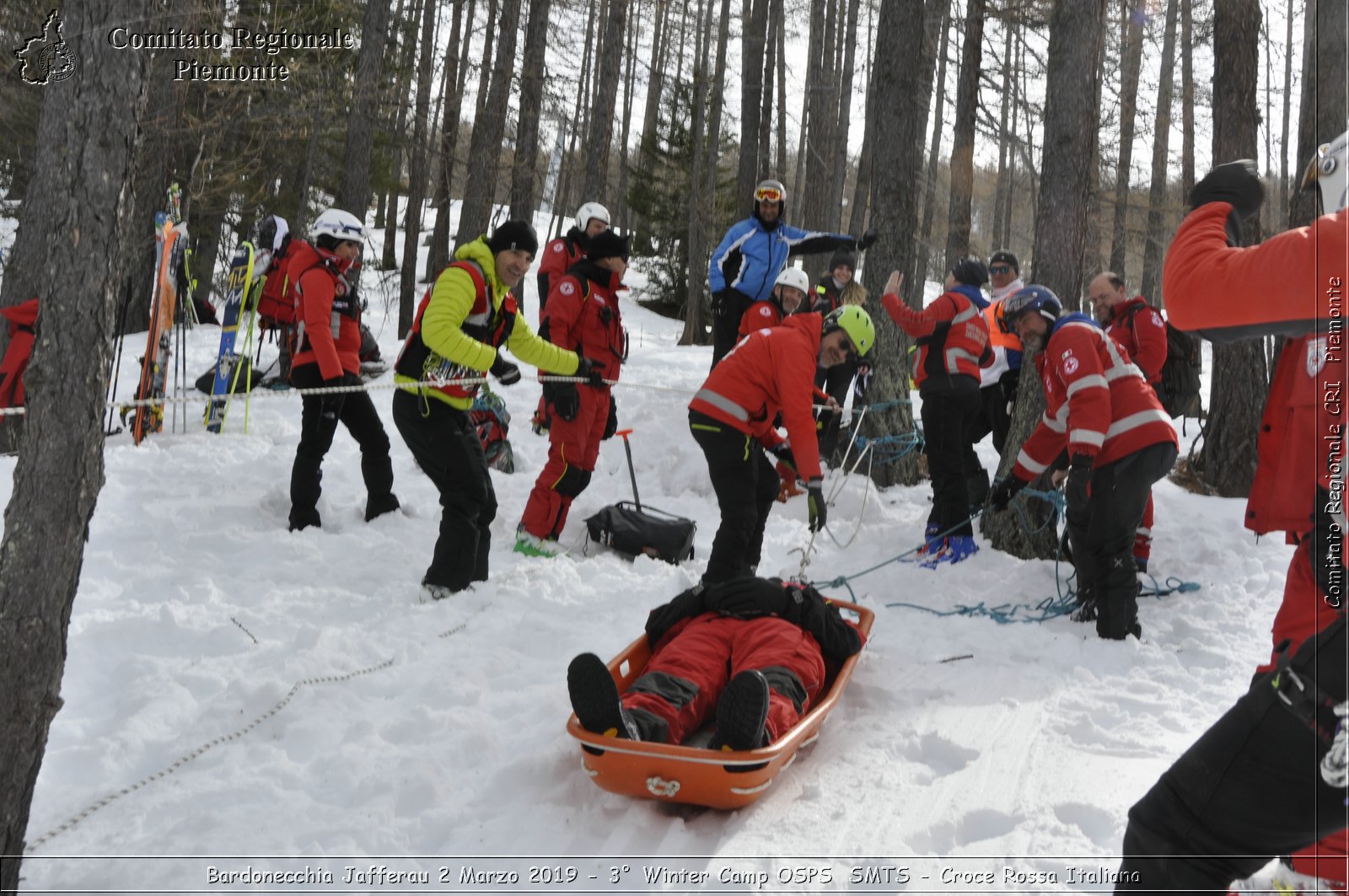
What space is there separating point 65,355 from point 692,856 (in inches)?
86.5

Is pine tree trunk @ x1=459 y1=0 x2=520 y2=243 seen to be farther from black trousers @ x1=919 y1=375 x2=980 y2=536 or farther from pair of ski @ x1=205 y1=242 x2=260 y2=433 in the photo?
black trousers @ x1=919 y1=375 x2=980 y2=536

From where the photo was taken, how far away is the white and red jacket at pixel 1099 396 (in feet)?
15.4

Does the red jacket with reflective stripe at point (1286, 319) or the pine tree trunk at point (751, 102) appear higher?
the pine tree trunk at point (751, 102)

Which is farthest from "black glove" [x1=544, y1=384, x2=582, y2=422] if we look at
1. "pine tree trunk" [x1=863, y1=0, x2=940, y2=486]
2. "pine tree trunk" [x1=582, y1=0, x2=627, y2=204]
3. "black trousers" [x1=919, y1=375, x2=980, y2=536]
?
"pine tree trunk" [x1=582, y1=0, x2=627, y2=204]

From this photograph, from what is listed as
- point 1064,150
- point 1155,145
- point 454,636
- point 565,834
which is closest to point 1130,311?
point 1064,150

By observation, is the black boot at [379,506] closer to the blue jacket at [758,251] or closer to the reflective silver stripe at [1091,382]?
the blue jacket at [758,251]

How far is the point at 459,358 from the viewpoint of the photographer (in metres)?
4.92

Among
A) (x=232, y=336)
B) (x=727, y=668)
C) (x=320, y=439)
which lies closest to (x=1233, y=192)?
(x=727, y=668)

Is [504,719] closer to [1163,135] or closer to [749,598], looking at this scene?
[749,598]

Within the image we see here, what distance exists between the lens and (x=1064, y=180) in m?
6.48

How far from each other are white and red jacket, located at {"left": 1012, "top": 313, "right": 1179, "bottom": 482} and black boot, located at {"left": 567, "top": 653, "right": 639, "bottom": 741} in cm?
293

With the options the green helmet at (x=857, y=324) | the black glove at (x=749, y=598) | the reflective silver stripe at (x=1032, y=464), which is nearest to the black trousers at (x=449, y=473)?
the black glove at (x=749, y=598)

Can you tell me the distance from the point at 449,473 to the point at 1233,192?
4.01 meters

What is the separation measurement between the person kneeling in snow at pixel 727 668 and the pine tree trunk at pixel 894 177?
178 inches
